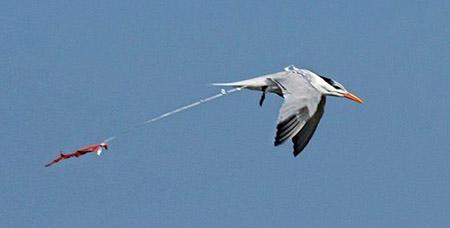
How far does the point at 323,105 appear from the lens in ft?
59.8

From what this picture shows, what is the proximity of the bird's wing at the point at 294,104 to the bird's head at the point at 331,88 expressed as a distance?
10.8 inches

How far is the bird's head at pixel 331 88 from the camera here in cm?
1681

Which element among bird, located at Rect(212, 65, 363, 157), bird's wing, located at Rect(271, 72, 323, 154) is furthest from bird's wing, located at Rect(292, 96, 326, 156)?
bird's wing, located at Rect(271, 72, 323, 154)

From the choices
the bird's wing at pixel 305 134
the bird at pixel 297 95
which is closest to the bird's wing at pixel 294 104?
the bird at pixel 297 95

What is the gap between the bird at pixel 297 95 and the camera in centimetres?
1511

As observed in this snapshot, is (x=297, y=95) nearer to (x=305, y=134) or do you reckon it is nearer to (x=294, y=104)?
(x=294, y=104)

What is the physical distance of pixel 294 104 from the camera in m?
15.5

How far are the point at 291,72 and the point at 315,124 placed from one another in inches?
47.5

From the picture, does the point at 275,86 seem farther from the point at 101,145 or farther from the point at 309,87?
the point at 101,145

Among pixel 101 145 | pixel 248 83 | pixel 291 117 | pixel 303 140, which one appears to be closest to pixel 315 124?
pixel 303 140

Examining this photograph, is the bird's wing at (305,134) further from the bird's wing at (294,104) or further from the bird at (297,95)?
the bird's wing at (294,104)

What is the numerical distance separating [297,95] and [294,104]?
40cm

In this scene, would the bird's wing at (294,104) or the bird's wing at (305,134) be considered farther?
the bird's wing at (305,134)

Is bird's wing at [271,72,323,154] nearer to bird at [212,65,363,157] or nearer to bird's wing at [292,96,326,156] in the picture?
bird at [212,65,363,157]
